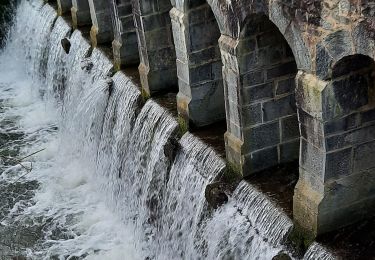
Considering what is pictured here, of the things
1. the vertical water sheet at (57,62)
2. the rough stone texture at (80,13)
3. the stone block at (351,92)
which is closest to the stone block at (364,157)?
the stone block at (351,92)

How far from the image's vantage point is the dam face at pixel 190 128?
25.0 ft

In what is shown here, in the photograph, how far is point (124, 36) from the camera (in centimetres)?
1405

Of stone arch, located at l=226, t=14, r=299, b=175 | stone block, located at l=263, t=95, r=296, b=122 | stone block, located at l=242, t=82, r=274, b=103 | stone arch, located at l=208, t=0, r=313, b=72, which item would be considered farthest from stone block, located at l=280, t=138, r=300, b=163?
stone arch, located at l=208, t=0, r=313, b=72

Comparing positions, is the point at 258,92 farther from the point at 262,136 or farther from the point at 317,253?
the point at 317,253

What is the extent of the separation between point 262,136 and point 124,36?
552 cm

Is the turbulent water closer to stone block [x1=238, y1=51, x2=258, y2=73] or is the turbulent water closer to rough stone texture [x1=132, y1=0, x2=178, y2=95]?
rough stone texture [x1=132, y1=0, x2=178, y2=95]

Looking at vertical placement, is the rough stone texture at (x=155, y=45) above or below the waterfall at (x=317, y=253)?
above

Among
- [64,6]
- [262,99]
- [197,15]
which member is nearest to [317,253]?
[262,99]

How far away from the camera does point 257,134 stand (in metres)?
9.62

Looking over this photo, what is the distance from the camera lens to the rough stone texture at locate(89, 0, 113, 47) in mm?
15195

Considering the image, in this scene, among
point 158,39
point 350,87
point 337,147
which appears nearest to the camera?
point 350,87

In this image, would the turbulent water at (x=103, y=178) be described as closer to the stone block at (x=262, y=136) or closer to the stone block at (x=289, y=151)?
the stone block at (x=262, y=136)

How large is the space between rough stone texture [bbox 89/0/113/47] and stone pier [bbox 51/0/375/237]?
3.04 metres

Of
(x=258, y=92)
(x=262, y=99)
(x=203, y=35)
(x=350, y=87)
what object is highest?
(x=203, y=35)
